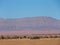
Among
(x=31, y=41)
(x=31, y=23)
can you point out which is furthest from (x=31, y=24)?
(x=31, y=41)

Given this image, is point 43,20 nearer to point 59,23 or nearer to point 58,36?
point 59,23

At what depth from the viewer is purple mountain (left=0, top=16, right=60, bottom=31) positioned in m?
2.48

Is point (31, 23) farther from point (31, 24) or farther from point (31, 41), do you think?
point (31, 41)

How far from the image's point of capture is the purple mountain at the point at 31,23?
2484mm

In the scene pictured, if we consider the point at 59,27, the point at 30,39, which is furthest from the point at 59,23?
the point at 30,39

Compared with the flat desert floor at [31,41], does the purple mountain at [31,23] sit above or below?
above

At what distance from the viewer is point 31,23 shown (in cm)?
256

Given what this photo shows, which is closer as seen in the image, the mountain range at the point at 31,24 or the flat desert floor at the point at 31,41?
the flat desert floor at the point at 31,41

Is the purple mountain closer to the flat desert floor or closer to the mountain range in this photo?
the mountain range

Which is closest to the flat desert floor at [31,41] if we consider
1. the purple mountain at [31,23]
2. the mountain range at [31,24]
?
the mountain range at [31,24]

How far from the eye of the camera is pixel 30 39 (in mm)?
2182

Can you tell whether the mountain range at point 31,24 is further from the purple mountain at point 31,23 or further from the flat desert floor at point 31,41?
the flat desert floor at point 31,41

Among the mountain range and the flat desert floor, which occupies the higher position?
the mountain range

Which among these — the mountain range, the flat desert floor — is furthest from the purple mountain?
the flat desert floor
